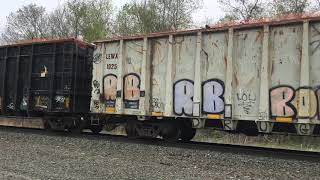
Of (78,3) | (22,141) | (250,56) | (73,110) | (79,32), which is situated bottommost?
(22,141)

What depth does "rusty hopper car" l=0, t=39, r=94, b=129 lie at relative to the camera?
14453mm

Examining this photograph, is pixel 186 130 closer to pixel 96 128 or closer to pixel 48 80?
pixel 96 128

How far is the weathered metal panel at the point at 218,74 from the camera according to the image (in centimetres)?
1009

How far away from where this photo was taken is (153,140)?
508 inches

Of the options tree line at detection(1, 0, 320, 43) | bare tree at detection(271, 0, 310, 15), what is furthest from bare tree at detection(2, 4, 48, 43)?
bare tree at detection(271, 0, 310, 15)

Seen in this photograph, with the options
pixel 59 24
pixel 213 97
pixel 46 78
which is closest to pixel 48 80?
pixel 46 78

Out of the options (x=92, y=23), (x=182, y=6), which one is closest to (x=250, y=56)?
(x=182, y=6)

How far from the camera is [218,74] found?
11305 millimetres

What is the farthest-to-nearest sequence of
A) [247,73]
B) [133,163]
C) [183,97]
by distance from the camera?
[183,97] < [247,73] < [133,163]

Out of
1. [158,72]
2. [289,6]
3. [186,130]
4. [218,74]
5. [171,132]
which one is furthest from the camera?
[289,6]

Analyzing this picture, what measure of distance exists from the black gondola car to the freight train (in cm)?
3

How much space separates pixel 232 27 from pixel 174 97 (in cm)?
246

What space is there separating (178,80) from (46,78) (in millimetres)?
5157

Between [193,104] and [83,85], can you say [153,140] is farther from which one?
[83,85]
